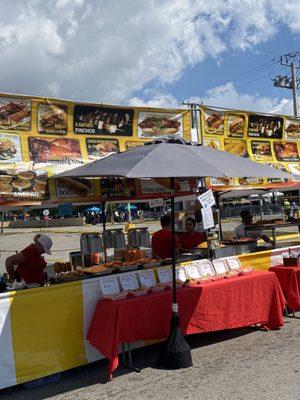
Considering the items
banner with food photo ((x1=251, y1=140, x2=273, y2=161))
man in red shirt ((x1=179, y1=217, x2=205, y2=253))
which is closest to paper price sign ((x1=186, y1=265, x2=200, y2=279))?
man in red shirt ((x1=179, y1=217, x2=205, y2=253))

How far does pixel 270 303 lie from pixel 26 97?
426 centimetres

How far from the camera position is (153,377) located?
4844 mm

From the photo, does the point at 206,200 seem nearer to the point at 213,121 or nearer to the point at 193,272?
the point at 193,272

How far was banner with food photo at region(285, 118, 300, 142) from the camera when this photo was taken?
9719 millimetres

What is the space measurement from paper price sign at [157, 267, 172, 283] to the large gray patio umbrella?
2.34 feet

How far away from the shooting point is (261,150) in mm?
9211

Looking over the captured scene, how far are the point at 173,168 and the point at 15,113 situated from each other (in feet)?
7.69

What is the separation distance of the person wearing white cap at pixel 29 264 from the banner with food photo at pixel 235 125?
416 cm

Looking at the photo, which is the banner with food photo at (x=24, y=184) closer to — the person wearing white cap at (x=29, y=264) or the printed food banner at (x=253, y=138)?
the person wearing white cap at (x=29, y=264)

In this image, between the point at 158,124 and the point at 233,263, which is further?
the point at 158,124

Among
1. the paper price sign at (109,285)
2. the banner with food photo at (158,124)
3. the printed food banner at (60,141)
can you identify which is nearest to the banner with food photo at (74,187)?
the printed food banner at (60,141)

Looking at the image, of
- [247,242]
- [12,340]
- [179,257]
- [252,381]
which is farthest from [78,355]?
Result: [247,242]

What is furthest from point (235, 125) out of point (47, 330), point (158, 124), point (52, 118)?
point (47, 330)

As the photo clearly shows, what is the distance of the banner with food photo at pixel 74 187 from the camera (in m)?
6.24
